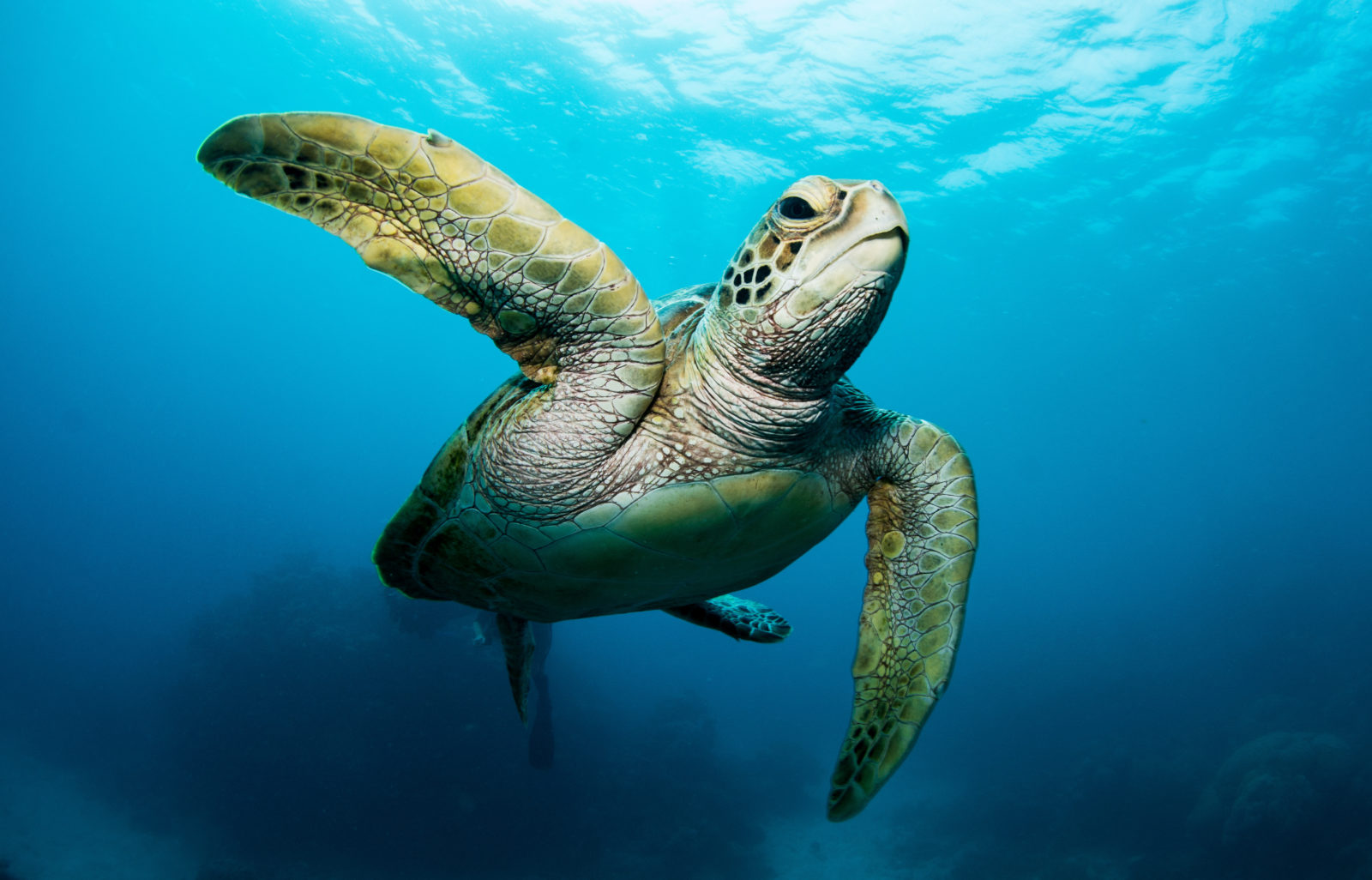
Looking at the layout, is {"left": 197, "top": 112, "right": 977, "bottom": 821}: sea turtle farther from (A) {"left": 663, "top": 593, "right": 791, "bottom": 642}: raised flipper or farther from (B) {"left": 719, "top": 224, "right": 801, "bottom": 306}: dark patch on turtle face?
(A) {"left": 663, "top": 593, "right": 791, "bottom": 642}: raised flipper

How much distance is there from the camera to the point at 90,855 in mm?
12289

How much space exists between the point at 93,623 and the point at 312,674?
24316 mm

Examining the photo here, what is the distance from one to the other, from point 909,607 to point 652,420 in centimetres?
162

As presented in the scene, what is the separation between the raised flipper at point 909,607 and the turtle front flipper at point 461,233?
1427 mm

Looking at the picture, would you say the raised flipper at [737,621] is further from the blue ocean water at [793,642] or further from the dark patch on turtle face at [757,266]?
the blue ocean water at [793,642]

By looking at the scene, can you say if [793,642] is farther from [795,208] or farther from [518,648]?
[795,208]

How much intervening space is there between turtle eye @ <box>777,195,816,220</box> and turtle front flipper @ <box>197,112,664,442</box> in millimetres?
517

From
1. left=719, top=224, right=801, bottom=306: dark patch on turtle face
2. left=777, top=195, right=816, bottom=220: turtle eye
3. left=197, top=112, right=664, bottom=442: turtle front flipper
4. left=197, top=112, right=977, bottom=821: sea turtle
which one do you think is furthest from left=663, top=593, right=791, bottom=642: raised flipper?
left=777, top=195, right=816, bottom=220: turtle eye

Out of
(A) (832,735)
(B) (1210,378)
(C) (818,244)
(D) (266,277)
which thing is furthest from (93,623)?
(B) (1210,378)

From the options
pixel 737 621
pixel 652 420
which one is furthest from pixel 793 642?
pixel 652 420

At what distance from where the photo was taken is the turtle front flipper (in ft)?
5.75

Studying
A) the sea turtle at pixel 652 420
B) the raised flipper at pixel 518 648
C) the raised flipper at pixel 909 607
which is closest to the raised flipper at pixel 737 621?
the sea turtle at pixel 652 420

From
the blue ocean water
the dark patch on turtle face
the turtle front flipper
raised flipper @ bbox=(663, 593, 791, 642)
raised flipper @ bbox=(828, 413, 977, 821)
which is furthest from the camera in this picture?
the blue ocean water

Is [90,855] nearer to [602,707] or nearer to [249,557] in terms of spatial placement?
[602,707]
